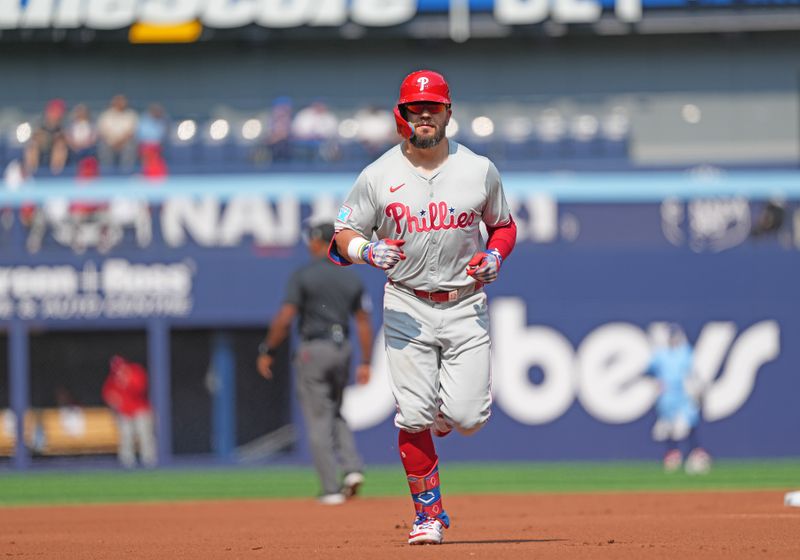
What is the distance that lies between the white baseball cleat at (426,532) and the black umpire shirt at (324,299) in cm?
447

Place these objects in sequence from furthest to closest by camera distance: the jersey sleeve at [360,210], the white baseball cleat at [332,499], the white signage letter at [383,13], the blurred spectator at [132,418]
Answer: the white signage letter at [383,13] → the blurred spectator at [132,418] → the white baseball cleat at [332,499] → the jersey sleeve at [360,210]

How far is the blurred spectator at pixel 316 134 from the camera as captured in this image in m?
20.4

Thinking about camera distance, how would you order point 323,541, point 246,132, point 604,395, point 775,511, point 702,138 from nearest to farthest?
point 323,541
point 775,511
point 604,395
point 246,132
point 702,138

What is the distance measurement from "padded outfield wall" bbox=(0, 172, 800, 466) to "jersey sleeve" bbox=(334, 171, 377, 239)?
446 inches

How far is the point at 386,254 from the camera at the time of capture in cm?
670

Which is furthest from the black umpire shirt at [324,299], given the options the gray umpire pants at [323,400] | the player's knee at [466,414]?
the player's knee at [466,414]

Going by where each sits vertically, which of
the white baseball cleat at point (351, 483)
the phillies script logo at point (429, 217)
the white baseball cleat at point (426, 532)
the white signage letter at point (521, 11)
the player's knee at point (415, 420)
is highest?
the white signage letter at point (521, 11)

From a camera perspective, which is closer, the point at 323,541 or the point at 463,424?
the point at 463,424

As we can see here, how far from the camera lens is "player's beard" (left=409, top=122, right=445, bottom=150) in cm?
688

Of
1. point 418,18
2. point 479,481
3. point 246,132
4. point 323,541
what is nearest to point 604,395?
point 479,481

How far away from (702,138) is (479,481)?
949 cm

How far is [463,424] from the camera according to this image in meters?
6.97

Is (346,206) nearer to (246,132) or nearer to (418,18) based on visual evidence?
(246,132)

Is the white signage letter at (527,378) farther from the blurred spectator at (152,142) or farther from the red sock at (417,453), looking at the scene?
the red sock at (417,453)
